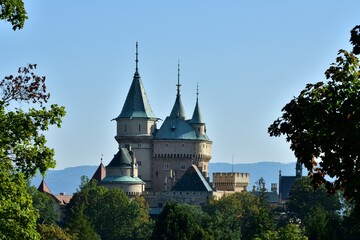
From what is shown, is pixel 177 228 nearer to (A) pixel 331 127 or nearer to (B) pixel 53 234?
(B) pixel 53 234

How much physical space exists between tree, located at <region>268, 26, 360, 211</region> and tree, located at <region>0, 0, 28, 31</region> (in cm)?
623

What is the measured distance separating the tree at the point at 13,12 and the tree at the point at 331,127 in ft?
20.4

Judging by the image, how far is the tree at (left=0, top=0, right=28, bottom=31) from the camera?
29.0 meters

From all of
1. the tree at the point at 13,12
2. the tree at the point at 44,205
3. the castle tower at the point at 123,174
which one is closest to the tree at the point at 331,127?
the tree at the point at 13,12

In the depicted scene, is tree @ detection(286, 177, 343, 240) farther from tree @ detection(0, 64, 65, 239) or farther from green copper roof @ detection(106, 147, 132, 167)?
tree @ detection(0, 64, 65, 239)

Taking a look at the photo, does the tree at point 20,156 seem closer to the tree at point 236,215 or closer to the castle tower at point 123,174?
the tree at point 236,215

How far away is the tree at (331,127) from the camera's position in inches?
945

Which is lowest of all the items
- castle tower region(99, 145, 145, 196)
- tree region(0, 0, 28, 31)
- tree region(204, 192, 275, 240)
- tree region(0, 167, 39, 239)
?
tree region(0, 167, 39, 239)

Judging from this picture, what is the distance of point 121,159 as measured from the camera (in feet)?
635

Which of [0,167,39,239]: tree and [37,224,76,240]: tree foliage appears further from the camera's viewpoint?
[37,224,76,240]: tree foliage

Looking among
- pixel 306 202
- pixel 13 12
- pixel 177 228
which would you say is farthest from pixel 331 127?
pixel 306 202

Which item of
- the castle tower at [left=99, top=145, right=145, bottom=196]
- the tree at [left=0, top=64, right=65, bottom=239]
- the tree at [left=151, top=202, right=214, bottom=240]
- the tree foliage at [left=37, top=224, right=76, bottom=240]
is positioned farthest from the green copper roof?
the tree at [left=0, top=64, right=65, bottom=239]

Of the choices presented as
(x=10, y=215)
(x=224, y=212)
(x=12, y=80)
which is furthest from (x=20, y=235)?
(x=224, y=212)

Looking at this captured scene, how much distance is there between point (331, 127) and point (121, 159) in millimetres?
169769
